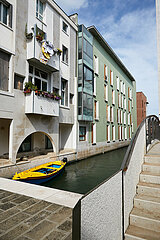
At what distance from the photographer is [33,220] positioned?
2316 mm

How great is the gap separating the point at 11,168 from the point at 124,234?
706 cm

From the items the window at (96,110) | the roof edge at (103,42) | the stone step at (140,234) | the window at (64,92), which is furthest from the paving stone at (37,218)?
the roof edge at (103,42)

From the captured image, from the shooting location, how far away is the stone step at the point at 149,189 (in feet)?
11.6

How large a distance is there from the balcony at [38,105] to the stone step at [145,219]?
7724mm

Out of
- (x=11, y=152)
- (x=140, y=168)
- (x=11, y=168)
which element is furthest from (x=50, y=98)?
(x=140, y=168)

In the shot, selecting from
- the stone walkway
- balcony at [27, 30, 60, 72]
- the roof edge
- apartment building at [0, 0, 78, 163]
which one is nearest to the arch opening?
apartment building at [0, 0, 78, 163]

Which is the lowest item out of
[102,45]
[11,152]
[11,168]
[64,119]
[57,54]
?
[11,168]

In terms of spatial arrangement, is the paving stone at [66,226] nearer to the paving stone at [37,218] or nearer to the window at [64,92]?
the paving stone at [37,218]

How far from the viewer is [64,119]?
44.9 feet

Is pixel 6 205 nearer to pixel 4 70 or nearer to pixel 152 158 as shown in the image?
pixel 152 158

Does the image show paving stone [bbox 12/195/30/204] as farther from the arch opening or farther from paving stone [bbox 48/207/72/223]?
the arch opening

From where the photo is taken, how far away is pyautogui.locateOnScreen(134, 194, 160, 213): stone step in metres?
3.32

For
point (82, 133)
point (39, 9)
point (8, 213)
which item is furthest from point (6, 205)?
point (82, 133)

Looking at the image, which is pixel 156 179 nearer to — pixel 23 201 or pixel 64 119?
pixel 23 201
